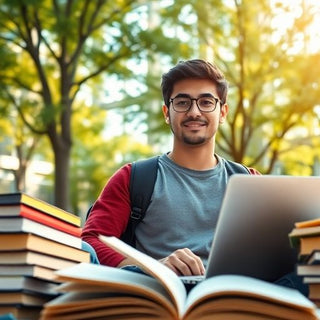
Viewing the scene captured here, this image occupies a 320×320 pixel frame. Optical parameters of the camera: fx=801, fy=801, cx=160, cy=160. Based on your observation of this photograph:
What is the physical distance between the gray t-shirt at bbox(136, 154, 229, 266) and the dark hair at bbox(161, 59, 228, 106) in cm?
35

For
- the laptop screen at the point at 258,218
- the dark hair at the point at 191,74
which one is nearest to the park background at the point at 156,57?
the dark hair at the point at 191,74

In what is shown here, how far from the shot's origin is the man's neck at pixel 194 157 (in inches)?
129

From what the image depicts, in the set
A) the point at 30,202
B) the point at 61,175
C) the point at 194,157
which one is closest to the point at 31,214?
the point at 30,202

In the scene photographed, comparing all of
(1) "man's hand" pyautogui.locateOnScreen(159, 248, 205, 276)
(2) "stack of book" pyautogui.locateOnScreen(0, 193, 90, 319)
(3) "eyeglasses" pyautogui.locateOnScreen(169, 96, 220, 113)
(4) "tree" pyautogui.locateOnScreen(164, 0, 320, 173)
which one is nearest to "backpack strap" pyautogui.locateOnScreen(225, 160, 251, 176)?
(3) "eyeglasses" pyautogui.locateOnScreen(169, 96, 220, 113)

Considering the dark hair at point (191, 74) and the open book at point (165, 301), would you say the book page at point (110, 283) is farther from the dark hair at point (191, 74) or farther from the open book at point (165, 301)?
the dark hair at point (191, 74)

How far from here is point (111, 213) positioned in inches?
118

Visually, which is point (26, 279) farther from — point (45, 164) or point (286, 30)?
point (45, 164)

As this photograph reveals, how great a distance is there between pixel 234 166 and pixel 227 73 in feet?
34.3

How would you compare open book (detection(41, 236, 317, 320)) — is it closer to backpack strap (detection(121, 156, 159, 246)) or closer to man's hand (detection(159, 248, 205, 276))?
man's hand (detection(159, 248, 205, 276))

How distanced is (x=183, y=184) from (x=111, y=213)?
Answer: 0.36 meters

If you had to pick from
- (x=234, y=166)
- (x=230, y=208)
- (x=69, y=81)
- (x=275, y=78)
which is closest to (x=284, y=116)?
(x=275, y=78)

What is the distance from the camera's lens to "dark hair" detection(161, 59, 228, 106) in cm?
318

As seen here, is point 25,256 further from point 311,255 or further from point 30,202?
point 311,255

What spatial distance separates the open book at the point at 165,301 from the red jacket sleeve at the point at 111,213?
48.7 inches
